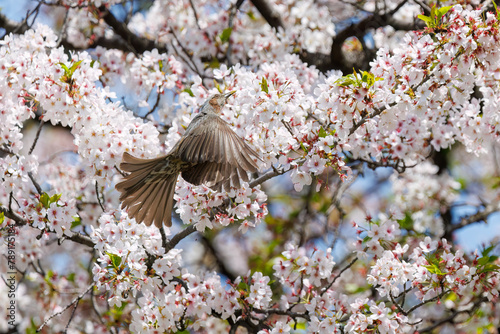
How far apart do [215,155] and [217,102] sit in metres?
0.63

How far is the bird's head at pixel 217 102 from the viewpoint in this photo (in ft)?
10.7

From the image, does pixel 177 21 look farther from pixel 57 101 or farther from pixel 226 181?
pixel 226 181

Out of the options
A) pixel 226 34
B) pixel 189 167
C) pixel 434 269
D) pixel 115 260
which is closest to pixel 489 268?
pixel 434 269

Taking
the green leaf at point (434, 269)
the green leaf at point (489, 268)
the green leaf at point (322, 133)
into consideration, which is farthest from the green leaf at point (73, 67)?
the green leaf at point (489, 268)

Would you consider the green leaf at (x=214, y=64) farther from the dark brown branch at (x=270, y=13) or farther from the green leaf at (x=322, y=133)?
the green leaf at (x=322, y=133)

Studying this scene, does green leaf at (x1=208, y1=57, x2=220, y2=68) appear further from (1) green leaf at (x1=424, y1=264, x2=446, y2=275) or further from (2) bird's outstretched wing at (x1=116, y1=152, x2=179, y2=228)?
(1) green leaf at (x1=424, y1=264, x2=446, y2=275)

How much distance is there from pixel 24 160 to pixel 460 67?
2558mm

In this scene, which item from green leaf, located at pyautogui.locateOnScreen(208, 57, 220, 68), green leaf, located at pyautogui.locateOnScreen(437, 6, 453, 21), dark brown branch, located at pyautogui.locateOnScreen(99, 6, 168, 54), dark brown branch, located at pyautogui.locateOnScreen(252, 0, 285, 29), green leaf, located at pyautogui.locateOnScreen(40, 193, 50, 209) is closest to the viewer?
green leaf, located at pyautogui.locateOnScreen(437, 6, 453, 21)

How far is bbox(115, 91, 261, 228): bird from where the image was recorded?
109 inches

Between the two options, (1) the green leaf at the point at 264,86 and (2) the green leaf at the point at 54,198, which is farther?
(2) the green leaf at the point at 54,198

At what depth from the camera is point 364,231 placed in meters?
3.30

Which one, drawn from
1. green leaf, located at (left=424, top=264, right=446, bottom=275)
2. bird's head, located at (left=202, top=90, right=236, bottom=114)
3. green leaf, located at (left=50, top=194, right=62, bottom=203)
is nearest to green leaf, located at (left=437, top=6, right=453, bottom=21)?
bird's head, located at (left=202, top=90, right=236, bottom=114)

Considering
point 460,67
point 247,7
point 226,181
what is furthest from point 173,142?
point 247,7

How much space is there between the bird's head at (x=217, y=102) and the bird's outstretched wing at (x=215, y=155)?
0.77ft
